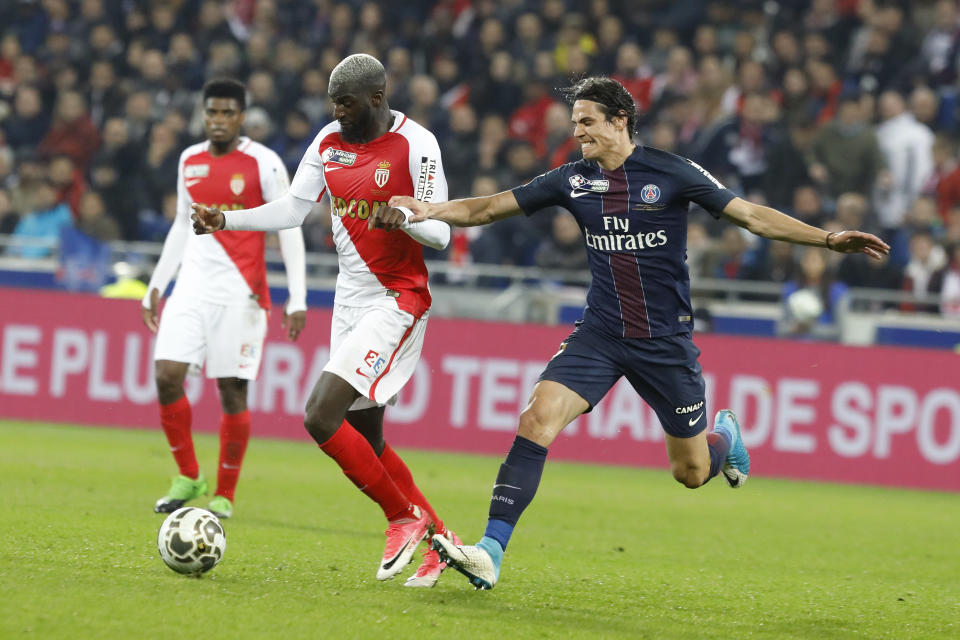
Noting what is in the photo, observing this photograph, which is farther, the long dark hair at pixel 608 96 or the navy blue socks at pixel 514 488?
the long dark hair at pixel 608 96

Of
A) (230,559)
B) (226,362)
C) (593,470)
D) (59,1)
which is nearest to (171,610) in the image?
(230,559)

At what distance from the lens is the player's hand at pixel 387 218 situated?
627cm

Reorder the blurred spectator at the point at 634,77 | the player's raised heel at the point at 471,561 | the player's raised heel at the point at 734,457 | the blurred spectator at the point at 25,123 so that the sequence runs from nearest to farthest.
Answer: the player's raised heel at the point at 471,561 < the player's raised heel at the point at 734,457 < the blurred spectator at the point at 634,77 < the blurred spectator at the point at 25,123

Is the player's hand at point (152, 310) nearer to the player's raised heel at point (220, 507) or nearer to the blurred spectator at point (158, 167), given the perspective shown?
the player's raised heel at point (220, 507)

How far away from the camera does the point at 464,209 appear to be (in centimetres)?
674

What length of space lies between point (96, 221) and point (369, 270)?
36.2 feet

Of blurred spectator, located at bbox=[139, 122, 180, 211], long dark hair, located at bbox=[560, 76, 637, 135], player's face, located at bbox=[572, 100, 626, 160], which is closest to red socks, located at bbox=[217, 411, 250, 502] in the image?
player's face, located at bbox=[572, 100, 626, 160]

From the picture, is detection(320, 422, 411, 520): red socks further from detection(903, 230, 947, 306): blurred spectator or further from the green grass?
detection(903, 230, 947, 306): blurred spectator

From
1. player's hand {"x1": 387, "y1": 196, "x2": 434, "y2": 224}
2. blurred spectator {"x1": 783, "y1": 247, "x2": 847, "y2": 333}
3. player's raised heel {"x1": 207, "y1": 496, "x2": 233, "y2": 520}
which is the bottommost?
player's raised heel {"x1": 207, "y1": 496, "x2": 233, "y2": 520}

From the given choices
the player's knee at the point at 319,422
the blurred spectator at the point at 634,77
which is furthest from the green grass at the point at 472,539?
the blurred spectator at the point at 634,77

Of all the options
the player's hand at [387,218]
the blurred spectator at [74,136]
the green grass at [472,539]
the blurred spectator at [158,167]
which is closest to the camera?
the green grass at [472,539]

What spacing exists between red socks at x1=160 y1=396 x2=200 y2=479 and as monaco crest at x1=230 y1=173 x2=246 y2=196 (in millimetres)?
1390

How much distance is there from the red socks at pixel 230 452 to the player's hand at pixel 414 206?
315 centimetres

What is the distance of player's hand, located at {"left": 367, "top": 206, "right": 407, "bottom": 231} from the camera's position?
6270 mm
